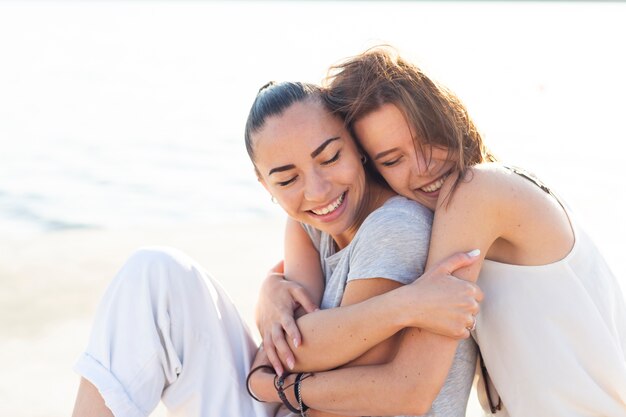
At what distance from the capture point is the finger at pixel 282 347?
9.15ft

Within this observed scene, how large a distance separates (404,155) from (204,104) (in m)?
9.84

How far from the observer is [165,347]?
112 inches

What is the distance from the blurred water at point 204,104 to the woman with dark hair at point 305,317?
0.45 metres

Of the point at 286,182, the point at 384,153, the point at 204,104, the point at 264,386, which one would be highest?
the point at 384,153

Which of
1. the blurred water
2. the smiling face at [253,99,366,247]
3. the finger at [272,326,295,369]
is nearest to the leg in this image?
the finger at [272,326,295,369]

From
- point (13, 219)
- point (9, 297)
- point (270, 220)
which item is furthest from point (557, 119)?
point (9, 297)

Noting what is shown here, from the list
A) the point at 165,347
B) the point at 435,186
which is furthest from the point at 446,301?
the point at 165,347

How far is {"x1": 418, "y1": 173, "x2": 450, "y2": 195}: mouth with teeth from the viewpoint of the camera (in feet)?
9.00

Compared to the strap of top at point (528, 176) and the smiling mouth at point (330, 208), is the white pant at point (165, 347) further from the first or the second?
the strap of top at point (528, 176)

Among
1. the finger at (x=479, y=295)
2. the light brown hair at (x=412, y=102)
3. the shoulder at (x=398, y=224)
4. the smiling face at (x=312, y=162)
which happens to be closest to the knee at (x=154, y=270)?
the smiling face at (x=312, y=162)

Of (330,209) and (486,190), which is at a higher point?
(486,190)

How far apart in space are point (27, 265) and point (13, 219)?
108 cm

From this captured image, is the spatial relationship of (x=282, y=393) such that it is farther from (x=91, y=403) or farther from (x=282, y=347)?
(x=91, y=403)

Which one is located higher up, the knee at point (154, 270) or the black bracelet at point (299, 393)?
the knee at point (154, 270)
